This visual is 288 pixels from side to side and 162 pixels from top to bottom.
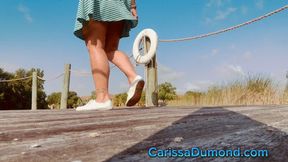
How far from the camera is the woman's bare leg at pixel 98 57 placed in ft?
7.83

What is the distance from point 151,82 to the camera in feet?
15.4

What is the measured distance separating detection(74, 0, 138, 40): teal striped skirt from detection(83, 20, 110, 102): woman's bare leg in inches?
2.3

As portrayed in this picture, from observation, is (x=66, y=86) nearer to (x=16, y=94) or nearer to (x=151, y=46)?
(x=151, y=46)

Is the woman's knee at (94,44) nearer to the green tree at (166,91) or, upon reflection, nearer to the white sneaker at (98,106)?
the white sneaker at (98,106)

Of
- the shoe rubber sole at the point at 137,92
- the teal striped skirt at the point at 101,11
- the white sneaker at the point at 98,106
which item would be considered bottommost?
the white sneaker at the point at 98,106

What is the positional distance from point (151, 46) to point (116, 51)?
1.96 meters

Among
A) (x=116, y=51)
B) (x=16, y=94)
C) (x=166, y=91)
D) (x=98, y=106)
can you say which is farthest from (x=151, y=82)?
(x=16, y=94)

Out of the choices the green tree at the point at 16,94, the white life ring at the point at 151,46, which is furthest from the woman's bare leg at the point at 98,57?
the green tree at the point at 16,94

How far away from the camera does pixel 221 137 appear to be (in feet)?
2.55

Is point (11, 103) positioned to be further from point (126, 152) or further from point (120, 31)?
point (126, 152)

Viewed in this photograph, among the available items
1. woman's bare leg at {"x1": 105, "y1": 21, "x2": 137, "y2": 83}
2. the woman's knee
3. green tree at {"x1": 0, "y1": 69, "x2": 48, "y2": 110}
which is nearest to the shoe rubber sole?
woman's bare leg at {"x1": 105, "y1": 21, "x2": 137, "y2": 83}

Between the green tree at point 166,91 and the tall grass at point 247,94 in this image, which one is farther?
the green tree at point 166,91

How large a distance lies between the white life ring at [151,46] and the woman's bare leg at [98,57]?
203 cm

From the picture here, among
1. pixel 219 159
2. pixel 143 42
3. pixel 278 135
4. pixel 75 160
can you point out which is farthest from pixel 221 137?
pixel 143 42
